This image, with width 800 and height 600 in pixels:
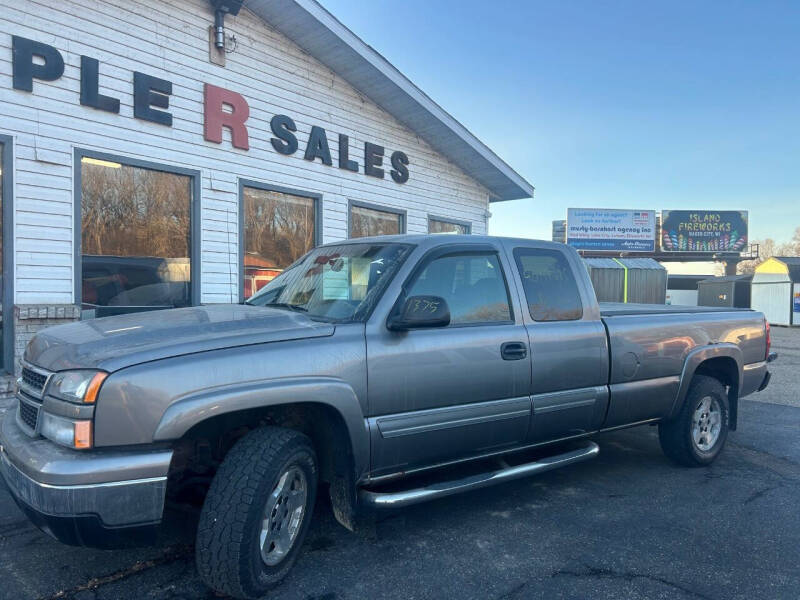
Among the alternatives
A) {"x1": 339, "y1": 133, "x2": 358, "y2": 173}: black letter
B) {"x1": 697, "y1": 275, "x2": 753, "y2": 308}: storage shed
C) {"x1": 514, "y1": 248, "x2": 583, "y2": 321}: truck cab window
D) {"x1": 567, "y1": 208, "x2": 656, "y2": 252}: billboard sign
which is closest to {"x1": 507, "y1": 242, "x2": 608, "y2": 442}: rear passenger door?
{"x1": 514, "y1": 248, "x2": 583, "y2": 321}: truck cab window

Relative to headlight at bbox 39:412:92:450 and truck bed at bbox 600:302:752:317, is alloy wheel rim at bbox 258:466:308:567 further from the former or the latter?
truck bed at bbox 600:302:752:317

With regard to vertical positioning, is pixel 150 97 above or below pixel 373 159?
above

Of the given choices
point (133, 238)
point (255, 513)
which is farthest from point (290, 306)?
point (133, 238)

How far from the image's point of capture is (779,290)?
28.3 m

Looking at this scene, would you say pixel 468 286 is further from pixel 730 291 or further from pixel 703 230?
pixel 703 230

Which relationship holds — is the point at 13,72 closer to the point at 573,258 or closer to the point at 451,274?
the point at 451,274

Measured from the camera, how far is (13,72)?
6094 mm

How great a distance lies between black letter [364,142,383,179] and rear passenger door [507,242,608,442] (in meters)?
6.07

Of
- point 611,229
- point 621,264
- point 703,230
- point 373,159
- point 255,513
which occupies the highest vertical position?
point 703,230

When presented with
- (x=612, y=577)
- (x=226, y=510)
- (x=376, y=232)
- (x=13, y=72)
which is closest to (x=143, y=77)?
(x=13, y=72)

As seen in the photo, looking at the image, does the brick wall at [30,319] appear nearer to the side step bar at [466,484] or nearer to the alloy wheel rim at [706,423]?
the side step bar at [466,484]

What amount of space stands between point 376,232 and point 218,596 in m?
7.98

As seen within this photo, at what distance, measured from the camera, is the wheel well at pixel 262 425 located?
2938 millimetres

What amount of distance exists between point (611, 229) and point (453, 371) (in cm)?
4290
